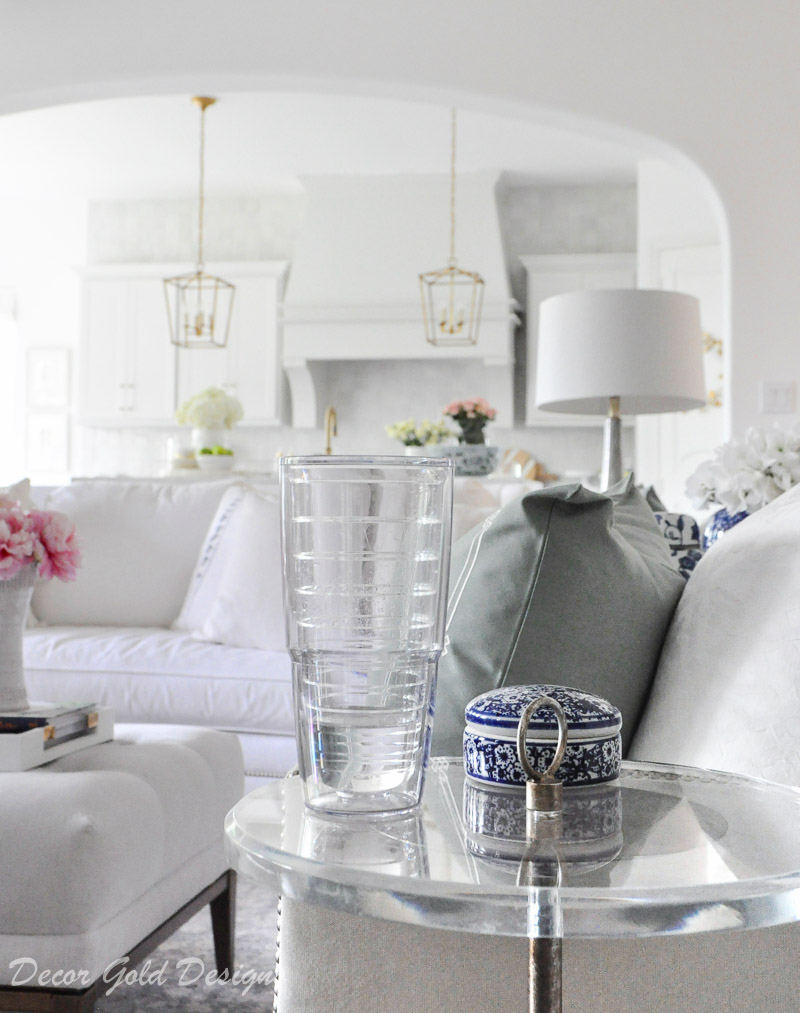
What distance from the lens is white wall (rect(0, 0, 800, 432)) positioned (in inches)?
136

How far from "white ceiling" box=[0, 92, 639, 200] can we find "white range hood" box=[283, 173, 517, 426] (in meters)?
0.14

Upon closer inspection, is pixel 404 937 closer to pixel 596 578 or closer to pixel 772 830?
pixel 772 830

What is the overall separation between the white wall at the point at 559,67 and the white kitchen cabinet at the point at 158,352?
328 cm

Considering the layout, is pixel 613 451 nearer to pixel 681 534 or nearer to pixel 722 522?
pixel 722 522

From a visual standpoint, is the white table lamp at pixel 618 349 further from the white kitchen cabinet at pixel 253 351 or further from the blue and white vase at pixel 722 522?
the white kitchen cabinet at pixel 253 351

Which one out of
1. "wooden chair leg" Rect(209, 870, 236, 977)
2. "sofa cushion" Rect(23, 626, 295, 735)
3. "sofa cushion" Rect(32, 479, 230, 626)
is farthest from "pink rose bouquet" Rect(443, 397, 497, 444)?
"wooden chair leg" Rect(209, 870, 236, 977)

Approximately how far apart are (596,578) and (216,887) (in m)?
1.06

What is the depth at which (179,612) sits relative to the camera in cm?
316

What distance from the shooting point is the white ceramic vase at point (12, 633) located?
173 cm

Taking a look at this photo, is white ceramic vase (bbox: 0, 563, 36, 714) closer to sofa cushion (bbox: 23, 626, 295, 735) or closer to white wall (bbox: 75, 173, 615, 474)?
sofa cushion (bbox: 23, 626, 295, 735)

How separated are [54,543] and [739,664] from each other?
125 centimetres

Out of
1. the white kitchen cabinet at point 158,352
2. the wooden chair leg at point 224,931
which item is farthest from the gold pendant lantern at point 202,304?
the wooden chair leg at point 224,931

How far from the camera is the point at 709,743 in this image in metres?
0.83

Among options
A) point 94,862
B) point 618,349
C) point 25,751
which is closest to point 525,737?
point 94,862
